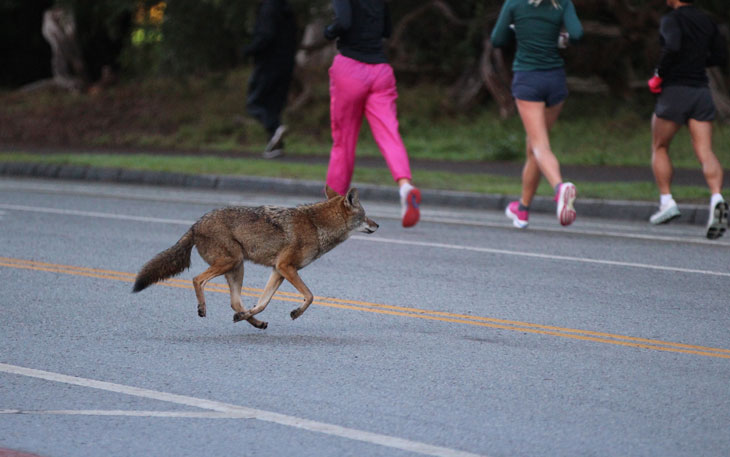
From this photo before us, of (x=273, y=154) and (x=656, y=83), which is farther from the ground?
(x=656, y=83)

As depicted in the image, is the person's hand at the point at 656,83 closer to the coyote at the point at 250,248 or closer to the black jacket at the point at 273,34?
the coyote at the point at 250,248

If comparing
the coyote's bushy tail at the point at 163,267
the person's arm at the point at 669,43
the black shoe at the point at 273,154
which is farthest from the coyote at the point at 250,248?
the black shoe at the point at 273,154

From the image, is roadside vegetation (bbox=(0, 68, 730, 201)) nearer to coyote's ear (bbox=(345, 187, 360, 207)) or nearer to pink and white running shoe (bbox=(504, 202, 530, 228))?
pink and white running shoe (bbox=(504, 202, 530, 228))

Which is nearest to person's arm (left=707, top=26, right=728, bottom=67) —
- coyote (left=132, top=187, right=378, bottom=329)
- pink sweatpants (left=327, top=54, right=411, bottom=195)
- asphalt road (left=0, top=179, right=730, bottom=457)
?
asphalt road (left=0, top=179, right=730, bottom=457)

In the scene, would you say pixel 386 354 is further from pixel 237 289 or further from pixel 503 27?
pixel 503 27

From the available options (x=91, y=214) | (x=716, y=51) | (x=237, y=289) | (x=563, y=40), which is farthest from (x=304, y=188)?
(x=237, y=289)

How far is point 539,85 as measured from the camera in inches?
429

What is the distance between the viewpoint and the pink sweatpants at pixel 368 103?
1056 cm

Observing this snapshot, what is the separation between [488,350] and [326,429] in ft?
5.62

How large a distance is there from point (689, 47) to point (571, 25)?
118cm

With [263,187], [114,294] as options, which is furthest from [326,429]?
[263,187]

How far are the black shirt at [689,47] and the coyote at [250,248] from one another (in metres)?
5.27

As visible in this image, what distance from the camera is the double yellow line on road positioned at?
660cm

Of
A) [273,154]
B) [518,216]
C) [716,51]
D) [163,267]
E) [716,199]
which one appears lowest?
[273,154]
